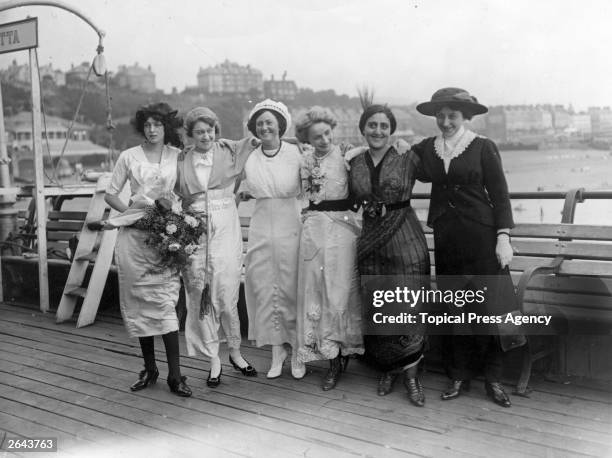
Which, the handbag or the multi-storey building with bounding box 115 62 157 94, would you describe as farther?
the multi-storey building with bounding box 115 62 157 94

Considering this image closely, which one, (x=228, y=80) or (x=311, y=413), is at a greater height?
(x=228, y=80)

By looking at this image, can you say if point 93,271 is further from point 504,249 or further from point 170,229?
point 504,249

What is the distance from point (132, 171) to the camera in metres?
Result: 3.52

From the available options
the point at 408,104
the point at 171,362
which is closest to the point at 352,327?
the point at 171,362

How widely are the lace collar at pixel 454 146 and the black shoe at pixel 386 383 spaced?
1.19 metres

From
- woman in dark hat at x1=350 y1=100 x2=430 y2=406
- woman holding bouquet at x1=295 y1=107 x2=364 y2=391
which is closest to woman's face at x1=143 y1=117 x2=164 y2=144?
woman holding bouquet at x1=295 y1=107 x2=364 y2=391

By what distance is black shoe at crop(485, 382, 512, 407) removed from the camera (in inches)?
121

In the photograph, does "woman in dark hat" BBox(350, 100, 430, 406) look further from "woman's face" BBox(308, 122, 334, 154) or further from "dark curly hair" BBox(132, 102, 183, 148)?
"dark curly hair" BBox(132, 102, 183, 148)

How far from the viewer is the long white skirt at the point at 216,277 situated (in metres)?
3.57

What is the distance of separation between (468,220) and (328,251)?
0.82 m

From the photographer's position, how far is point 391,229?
128 inches

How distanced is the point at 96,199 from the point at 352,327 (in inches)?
115

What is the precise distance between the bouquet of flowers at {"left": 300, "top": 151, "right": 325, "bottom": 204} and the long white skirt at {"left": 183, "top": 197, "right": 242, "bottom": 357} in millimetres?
493

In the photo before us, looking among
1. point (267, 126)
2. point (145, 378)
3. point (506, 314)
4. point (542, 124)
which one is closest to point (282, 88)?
point (542, 124)
